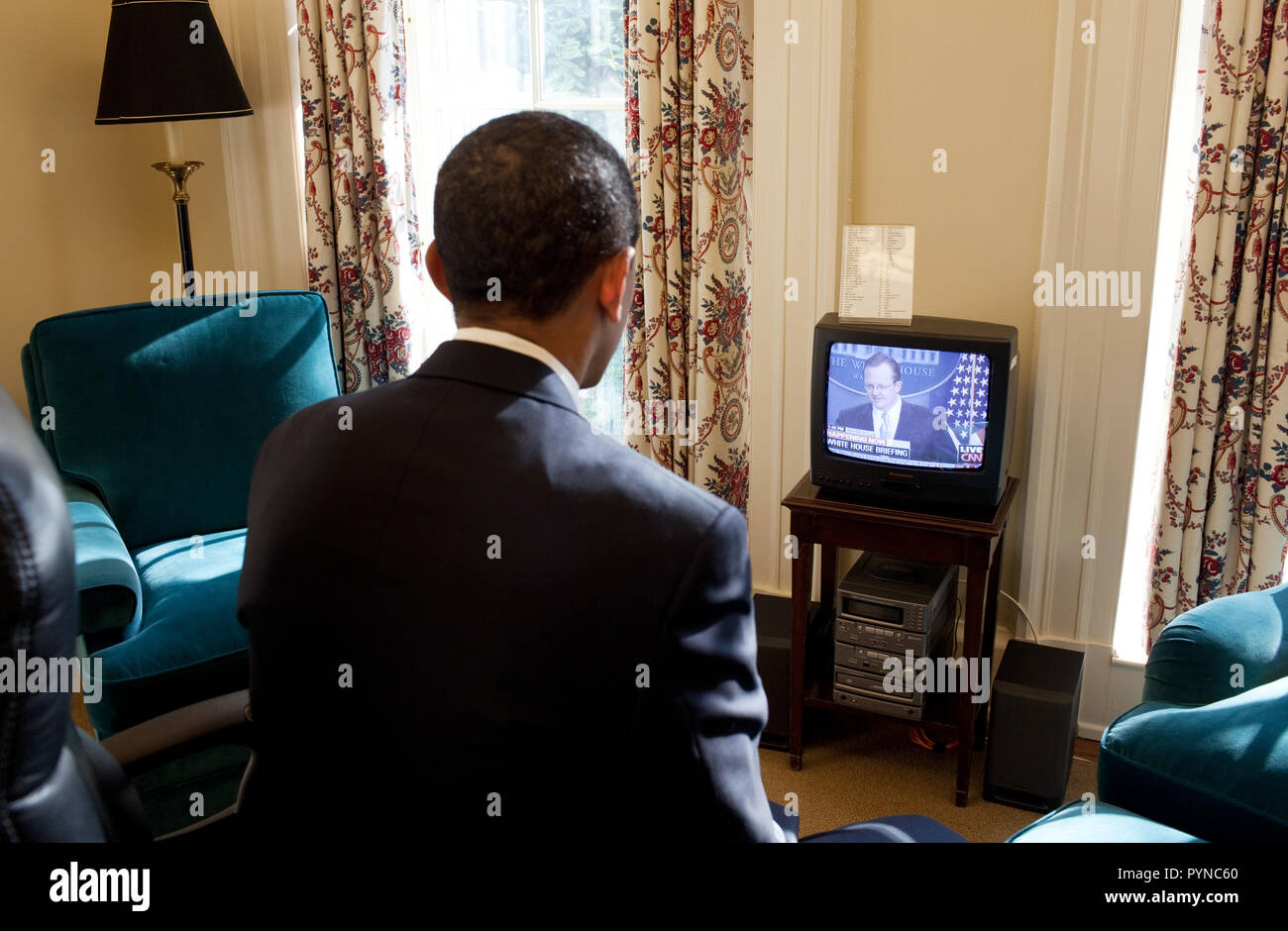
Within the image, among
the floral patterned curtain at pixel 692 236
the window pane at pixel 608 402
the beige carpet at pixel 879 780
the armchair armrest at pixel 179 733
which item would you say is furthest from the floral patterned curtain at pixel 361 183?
the armchair armrest at pixel 179 733

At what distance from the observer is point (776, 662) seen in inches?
107

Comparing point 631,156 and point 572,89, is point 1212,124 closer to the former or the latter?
point 631,156

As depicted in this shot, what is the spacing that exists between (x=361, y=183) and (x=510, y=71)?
541 mm

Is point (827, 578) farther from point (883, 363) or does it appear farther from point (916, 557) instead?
point (883, 363)

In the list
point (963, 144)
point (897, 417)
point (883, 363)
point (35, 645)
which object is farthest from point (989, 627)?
point (35, 645)

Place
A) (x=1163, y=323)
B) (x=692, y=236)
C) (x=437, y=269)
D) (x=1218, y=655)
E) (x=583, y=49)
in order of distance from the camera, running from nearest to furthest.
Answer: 1. (x=437, y=269)
2. (x=1218, y=655)
3. (x=1163, y=323)
4. (x=692, y=236)
5. (x=583, y=49)

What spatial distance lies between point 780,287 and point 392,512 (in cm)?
199

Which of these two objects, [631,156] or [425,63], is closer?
[631,156]

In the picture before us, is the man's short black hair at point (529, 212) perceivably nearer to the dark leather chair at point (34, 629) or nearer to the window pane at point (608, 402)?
the dark leather chair at point (34, 629)

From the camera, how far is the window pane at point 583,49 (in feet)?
10.1

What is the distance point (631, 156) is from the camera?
296cm

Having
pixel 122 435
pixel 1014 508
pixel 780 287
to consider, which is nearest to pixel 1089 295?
pixel 1014 508

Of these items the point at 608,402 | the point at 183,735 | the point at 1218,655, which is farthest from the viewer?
the point at 608,402

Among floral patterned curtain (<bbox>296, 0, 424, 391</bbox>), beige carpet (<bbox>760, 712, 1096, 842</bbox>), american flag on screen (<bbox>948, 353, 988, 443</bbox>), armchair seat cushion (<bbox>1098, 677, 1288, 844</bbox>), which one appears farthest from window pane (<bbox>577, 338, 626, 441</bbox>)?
armchair seat cushion (<bbox>1098, 677, 1288, 844</bbox>)
